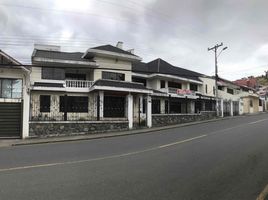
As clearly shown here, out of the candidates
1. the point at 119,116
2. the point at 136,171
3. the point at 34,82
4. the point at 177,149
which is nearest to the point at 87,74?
the point at 34,82

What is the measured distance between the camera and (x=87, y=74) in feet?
119

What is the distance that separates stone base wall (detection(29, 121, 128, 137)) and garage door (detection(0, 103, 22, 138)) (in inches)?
36.6

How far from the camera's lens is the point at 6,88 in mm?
24156

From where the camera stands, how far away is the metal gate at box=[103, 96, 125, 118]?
96.3ft

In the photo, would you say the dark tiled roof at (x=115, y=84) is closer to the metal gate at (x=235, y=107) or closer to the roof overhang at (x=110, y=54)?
the roof overhang at (x=110, y=54)

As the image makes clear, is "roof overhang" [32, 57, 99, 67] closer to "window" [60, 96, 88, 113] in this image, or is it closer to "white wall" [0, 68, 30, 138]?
"window" [60, 96, 88, 113]

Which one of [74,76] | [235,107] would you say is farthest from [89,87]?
[235,107]

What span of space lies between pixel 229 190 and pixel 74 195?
324cm

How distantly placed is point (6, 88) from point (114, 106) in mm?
10110

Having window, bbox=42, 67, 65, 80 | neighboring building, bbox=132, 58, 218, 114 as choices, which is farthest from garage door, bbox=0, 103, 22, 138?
neighboring building, bbox=132, 58, 218, 114

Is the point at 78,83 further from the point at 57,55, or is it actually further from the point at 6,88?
the point at 6,88


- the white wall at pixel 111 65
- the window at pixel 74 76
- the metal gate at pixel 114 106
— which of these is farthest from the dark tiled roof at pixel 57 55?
the metal gate at pixel 114 106

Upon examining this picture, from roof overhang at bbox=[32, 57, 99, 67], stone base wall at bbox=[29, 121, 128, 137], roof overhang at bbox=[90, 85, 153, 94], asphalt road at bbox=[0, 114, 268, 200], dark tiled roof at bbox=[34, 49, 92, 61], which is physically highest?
dark tiled roof at bbox=[34, 49, 92, 61]

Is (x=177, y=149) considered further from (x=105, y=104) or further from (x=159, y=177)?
(x=105, y=104)
